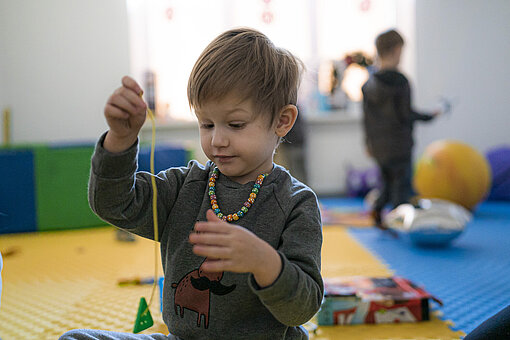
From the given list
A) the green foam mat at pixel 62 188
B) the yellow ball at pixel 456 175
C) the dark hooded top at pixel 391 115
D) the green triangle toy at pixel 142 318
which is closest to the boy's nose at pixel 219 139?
the green triangle toy at pixel 142 318

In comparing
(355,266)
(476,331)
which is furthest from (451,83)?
(476,331)

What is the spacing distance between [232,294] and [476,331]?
35cm

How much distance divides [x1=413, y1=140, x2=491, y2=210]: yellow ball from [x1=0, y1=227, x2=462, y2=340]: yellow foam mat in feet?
2.35

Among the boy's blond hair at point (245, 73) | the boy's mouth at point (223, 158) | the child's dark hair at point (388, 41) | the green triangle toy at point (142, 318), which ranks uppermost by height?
the child's dark hair at point (388, 41)

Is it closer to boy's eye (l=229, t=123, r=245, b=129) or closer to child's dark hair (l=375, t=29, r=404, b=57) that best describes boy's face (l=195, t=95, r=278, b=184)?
boy's eye (l=229, t=123, r=245, b=129)

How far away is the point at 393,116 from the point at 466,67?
185 cm

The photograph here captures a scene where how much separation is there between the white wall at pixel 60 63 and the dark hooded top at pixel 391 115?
206cm

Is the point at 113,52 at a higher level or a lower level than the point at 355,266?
higher

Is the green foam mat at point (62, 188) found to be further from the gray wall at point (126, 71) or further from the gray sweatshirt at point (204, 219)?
the gray sweatshirt at point (204, 219)

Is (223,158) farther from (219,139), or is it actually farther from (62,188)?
(62,188)

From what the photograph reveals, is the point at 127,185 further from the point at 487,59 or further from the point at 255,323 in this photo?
the point at 487,59

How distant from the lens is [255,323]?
26.7 inches

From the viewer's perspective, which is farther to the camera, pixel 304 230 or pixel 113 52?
pixel 113 52

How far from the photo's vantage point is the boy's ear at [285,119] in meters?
0.73
